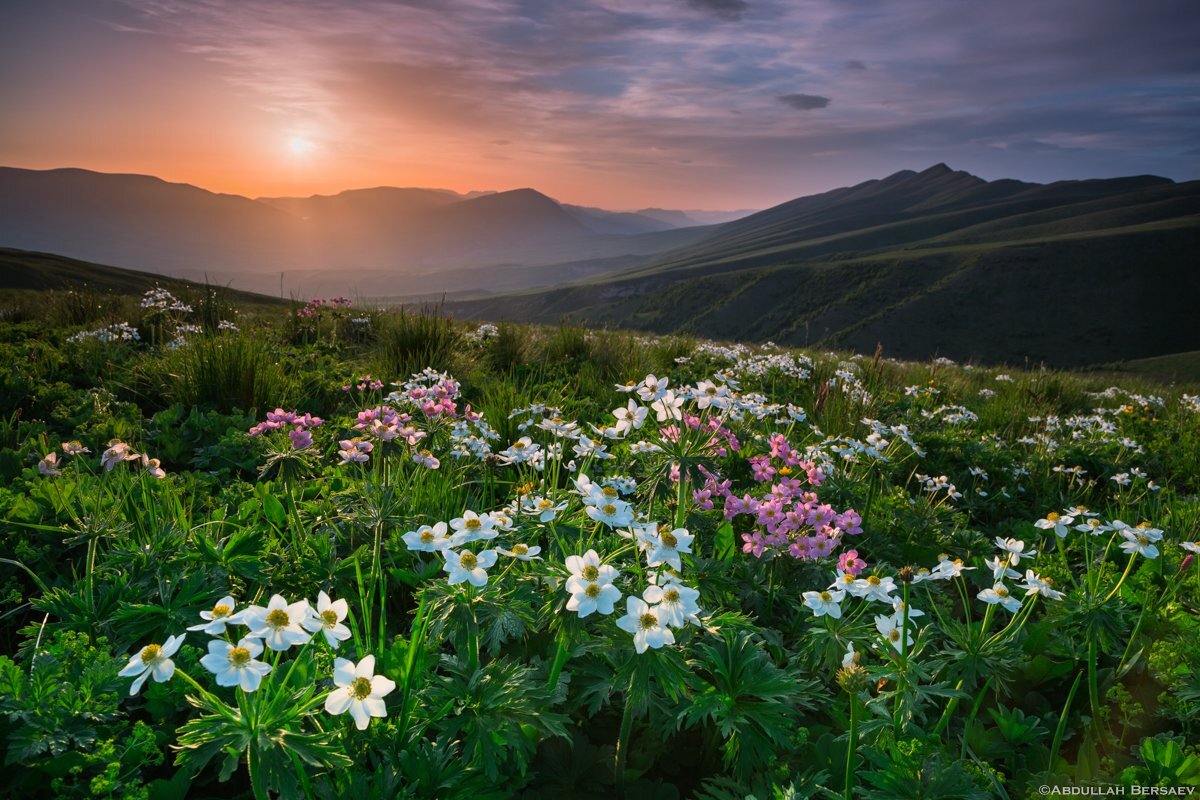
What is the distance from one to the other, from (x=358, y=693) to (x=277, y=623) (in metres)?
0.25

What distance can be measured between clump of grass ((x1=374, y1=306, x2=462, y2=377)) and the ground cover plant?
2.59m

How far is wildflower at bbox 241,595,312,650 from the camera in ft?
4.56

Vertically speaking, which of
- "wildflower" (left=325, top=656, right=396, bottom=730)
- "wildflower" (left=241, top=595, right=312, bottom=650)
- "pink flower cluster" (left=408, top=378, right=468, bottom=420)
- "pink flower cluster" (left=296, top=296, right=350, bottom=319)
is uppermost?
"pink flower cluster" (left=296, top=296, right=350, bottom=319)

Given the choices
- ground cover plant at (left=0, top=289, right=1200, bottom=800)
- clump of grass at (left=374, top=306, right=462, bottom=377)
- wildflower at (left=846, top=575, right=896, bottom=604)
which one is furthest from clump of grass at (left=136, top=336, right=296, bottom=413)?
wildflower at (left=846, top=575, right=896, bottom=604)

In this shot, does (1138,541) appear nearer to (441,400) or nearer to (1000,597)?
(1000,597)

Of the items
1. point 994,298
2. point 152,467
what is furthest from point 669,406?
point 994,298

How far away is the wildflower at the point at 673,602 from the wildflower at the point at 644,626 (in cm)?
2

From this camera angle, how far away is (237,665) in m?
1.32

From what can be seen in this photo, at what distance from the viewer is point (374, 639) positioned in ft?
7.61

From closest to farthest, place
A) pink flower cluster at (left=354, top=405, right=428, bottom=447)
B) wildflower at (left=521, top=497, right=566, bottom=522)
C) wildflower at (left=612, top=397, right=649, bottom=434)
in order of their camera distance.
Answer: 1. wildflower at (left=521, top=497, right=566, bottom=522)
2. wildflower at (left=612, top=397, right=649, bottom=434)
3. pink flower cluster at (left=354, top=405, right=428, bottom=447)

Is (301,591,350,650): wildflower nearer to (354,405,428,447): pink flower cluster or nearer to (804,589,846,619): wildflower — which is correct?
(804,589,846,619): wildflower

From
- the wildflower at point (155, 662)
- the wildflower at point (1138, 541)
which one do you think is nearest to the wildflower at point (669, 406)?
the wildflower at point (155, 662)

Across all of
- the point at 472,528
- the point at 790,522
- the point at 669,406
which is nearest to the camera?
the point at 472,528

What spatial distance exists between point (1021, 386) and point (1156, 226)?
123m
